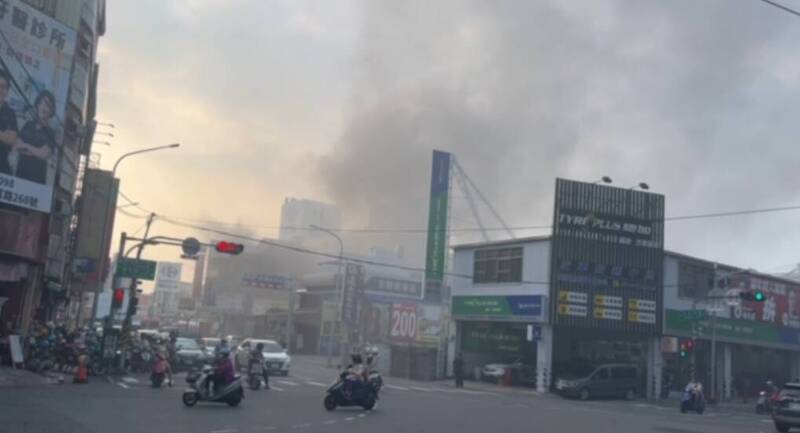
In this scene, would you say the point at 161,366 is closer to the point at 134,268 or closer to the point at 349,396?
the point at 134,268

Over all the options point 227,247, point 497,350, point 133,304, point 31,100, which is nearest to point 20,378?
point 133,304

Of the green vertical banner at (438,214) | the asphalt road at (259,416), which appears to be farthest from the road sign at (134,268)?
the green vertical banner at (438,214)

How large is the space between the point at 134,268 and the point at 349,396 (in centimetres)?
1307

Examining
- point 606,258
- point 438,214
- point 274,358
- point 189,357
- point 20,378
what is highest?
point 438,214

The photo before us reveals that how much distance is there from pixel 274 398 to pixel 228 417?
240 inches

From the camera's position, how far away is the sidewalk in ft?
67.1

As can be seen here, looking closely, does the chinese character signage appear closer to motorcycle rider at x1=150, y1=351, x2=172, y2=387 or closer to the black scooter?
motorcycle rider at x1=150, y1=351, x2=172, y2=387

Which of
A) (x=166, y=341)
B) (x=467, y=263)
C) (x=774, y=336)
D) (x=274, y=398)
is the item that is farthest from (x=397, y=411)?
(x=774, y=336)

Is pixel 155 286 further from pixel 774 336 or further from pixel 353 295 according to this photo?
pixel 774 336

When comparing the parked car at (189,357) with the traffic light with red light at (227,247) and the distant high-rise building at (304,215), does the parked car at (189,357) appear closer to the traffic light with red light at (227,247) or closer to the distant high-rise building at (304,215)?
the traffic light with red light at (227,247)

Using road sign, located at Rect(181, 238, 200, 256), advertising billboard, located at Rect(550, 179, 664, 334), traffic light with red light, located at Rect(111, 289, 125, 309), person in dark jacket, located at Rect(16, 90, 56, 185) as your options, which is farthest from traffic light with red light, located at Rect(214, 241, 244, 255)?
advertising billboard, located at Rect(550, 179, 664, 334)

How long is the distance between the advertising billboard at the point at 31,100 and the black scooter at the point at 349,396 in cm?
1373

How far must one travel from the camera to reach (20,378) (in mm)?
21391

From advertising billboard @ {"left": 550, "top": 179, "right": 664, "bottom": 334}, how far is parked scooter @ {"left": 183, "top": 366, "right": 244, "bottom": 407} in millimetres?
24431
